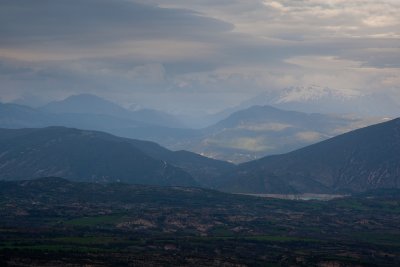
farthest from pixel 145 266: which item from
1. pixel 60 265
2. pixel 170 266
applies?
pixel 60 265

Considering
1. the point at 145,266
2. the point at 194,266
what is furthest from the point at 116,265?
the point at 194,266

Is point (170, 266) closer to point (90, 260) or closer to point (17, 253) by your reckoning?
point (90, 260)

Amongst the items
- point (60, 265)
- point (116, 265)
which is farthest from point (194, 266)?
point (60, 265)

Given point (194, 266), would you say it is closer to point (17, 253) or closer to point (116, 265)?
point (116, 265)

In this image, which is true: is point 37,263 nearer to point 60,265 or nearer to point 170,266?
point 60,265

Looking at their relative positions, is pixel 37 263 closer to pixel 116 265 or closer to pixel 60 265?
pixel 60 265

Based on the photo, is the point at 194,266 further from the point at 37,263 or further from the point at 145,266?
the point at 37,263
